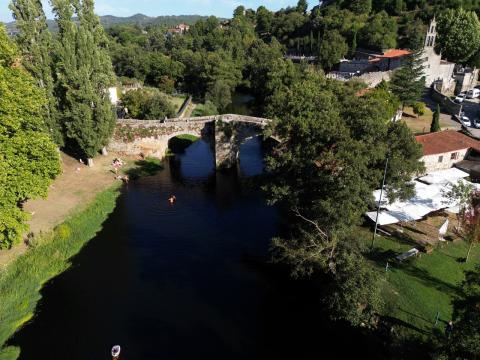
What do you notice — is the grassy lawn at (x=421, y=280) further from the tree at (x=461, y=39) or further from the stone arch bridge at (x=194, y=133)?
the tree at (x=461, y=39)

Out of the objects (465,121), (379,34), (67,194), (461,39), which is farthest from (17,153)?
(379,34)

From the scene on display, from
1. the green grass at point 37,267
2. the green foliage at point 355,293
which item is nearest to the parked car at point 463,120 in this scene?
the green foliage at point 355,293

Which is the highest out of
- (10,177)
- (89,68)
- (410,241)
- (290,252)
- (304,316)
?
(89,68)

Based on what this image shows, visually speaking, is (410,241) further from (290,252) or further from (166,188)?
(166,188)

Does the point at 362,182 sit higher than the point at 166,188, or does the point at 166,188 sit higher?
the point at 362,182

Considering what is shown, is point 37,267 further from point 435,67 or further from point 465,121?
point 435,67

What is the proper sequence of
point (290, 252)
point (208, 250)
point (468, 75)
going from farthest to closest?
point (468, 75)
point (208, 250)
point (290, 252)

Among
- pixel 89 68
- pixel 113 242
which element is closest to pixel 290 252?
pixel 113 242
